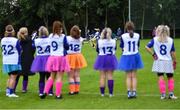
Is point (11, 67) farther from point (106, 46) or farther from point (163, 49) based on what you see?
point (163, 49)

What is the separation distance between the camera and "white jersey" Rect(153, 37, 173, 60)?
13.5 metres

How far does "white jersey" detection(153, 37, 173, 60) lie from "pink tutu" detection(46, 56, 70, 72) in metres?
2.55

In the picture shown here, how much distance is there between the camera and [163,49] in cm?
1348

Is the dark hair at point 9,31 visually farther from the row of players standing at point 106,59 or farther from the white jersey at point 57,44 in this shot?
the white jersey at point 57,44

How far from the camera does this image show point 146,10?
64.2 m

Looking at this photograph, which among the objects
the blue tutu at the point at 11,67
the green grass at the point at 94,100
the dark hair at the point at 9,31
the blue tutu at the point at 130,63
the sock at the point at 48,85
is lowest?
the green grass at the point at 94,100

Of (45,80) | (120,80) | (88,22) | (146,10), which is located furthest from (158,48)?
(88,22)

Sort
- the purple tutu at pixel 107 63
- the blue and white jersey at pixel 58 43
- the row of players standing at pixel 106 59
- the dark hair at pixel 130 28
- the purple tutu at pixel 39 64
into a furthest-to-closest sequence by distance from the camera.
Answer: the purple tutu at pixel 39 64 → the purple tutu at pixel 107 63 → the blue and white jersey at pixel 58 43 → the row of players standing at pixel 106 59 → the dark hair at pixel 130 28

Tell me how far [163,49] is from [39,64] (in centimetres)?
359

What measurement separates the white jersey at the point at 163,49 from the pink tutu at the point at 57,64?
255 cm

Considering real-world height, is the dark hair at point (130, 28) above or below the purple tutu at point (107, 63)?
above

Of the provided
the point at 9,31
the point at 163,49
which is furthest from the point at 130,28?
the point at 9,31

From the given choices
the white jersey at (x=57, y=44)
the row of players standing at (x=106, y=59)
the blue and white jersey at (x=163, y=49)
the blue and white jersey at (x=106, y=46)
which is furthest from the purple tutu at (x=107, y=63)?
the blue and white jersey at (x=163, y=49)

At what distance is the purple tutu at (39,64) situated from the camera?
14289 millimetres
